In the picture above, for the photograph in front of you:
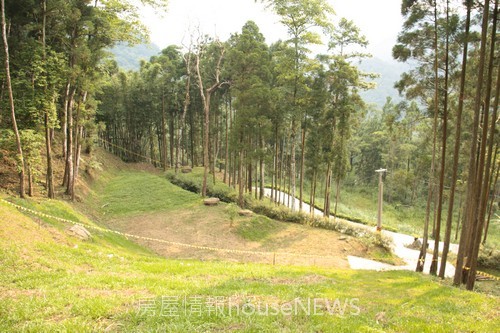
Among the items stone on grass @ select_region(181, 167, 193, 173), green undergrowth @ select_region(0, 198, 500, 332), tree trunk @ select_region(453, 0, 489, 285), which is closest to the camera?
green undergrowth @ select_region(0, 198, 500, 332)

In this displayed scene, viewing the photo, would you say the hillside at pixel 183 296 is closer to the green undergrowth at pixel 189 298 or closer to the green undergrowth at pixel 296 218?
the green undergrowth at pixel 189 298

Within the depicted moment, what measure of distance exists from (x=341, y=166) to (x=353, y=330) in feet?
63.8

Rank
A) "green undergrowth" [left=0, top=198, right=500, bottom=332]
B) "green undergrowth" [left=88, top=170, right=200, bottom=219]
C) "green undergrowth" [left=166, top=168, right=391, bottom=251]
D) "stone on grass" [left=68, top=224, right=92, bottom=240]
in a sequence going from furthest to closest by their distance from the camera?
"green undergrowth" [left=88, top=170, right=200, bottom=219], "green undergrowth" [left=166, top=168, right=391, bottom=251], "stone on grass" [left=68, top=224, right=92, bottom=240], "green undergrowth" [left=0, top=198, right=500, bottom=332]

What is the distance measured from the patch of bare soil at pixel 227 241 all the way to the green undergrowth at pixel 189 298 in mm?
5053

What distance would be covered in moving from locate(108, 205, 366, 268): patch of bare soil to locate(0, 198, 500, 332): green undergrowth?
505 cm

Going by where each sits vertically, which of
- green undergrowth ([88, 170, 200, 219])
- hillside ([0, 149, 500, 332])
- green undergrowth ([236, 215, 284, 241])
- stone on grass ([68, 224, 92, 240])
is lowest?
green undergrowth ([236, 215, 284, 241])

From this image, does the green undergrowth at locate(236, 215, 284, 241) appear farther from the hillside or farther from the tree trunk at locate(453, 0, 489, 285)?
the tree trunk at locate(453, 0, 489, 285)

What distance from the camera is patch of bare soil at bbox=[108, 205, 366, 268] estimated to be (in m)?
14.2

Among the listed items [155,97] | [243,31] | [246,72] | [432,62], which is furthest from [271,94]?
[155,97]

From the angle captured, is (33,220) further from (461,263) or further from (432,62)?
(432,62)

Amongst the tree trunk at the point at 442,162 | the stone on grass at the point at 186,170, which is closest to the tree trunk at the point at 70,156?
the tree trunk at the point at 442,162

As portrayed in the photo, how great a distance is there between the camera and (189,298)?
18.8 ft

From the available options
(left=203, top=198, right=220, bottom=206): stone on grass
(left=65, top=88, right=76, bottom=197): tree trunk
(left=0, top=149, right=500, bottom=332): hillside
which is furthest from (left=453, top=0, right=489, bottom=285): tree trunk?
(left=65, top=88, right=76, bottom=197): tree trunk

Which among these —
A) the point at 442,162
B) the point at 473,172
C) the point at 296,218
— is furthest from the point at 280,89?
the point at 473,172
